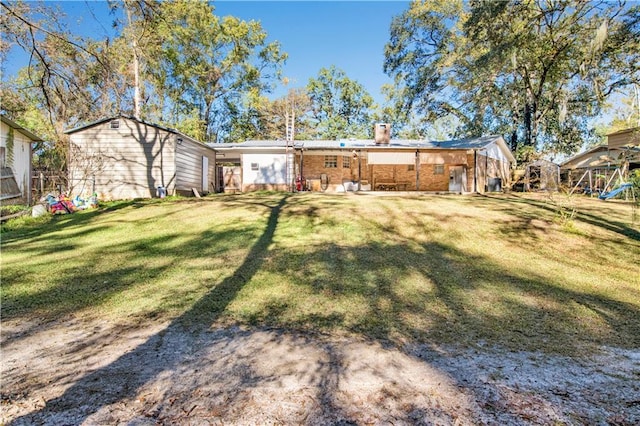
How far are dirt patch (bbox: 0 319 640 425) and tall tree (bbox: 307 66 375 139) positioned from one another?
36.2 m

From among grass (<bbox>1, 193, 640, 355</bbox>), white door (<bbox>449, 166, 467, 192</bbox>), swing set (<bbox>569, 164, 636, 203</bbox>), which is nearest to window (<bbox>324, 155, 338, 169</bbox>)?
white door (<bbox>449, 166, 467, 192</bbox>)

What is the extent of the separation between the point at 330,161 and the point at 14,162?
605 inches

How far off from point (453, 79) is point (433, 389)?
27.1 meters

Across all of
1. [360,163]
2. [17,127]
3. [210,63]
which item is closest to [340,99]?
[210,63]

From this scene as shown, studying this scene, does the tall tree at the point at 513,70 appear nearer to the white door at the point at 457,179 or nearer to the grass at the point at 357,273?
the white door at the point at 457,179

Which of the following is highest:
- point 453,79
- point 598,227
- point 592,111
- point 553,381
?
point 453,79

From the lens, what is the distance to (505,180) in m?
23.9

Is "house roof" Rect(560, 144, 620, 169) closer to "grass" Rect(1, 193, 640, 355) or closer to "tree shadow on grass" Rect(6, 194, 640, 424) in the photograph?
"grass" Rect(1, 193, 640, 355)

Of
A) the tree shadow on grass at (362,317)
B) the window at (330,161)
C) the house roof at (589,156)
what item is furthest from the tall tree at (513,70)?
the tree shadow on grass at (362,317)

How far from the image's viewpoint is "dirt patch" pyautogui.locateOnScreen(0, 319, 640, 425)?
2.24 m

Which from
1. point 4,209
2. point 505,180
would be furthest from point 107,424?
point 505,180

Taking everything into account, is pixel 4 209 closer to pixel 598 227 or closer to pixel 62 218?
pixel 62 218

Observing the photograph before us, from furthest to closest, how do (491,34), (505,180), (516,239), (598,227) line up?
1. (505,180)
2. (491,34)
3. (598,227)
4. (516,239)

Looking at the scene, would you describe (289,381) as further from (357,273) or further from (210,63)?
(210,63)
